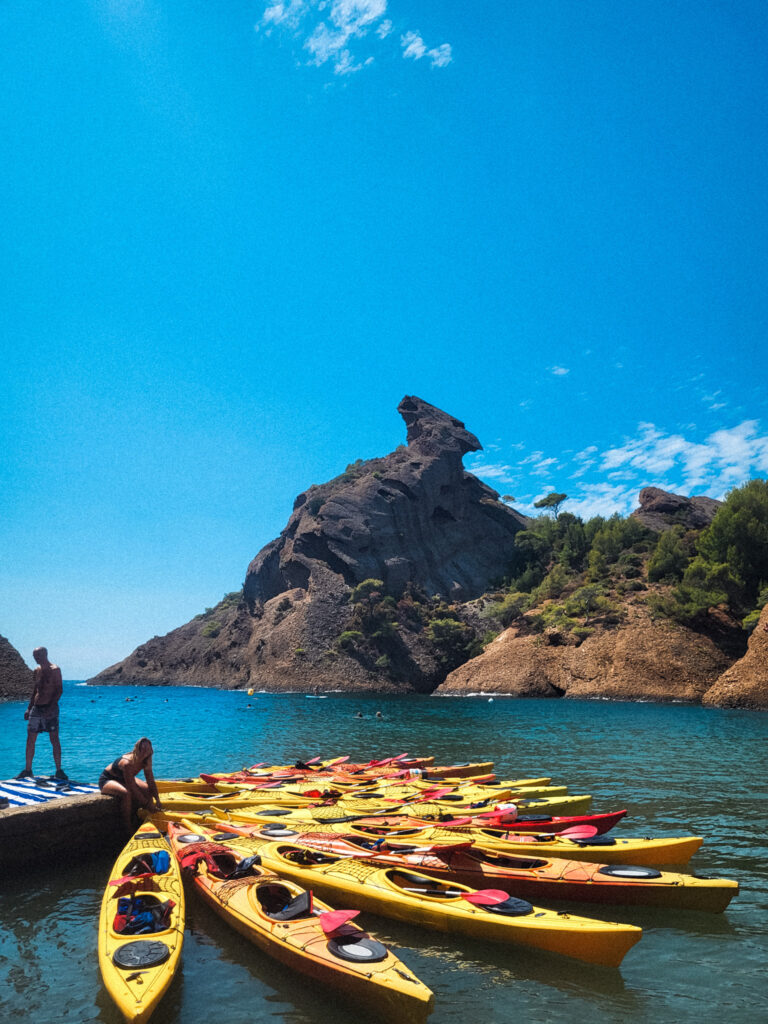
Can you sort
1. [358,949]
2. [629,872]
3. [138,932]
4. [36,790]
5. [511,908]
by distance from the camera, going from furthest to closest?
1. [36,790]
2. [629,872]
3. [511,908]
4. [138,932]
5. [358,949]

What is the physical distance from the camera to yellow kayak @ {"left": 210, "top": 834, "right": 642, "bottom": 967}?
5582mm

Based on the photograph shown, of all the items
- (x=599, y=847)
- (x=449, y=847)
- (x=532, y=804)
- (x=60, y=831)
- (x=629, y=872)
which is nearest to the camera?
(x=629, y=872)

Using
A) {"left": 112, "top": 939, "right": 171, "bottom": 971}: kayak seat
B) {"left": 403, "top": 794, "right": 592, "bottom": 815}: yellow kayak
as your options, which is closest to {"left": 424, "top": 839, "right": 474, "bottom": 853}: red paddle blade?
{"left": 403, "top": 794, "right": 592, "bottom": 815}: yellow kayak

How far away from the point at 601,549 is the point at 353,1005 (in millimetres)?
76979

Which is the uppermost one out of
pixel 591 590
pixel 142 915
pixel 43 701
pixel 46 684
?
pixel 591 590

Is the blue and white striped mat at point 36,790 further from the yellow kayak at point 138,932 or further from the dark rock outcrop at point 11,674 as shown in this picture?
the dark rock outcrop at point 11,674

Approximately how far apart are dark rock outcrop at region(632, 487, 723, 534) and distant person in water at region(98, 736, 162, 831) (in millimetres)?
86156

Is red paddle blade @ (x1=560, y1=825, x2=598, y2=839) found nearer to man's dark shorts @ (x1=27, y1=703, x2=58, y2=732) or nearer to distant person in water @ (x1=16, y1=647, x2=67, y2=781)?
distant person in water @ (x1=16, y1=647, x2=67, y2=781)

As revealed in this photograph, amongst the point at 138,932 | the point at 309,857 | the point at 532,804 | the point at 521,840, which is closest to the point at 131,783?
the point at 309,857

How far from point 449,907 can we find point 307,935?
5.19 ft

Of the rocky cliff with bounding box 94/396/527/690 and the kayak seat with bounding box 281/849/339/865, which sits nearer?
the kayak seat with bounding box 281/849/339/865

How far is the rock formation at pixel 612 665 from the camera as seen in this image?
4809 centimetres

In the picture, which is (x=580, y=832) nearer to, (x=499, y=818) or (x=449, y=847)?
(x=499, y=818)

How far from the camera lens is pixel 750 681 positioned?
38.4m
